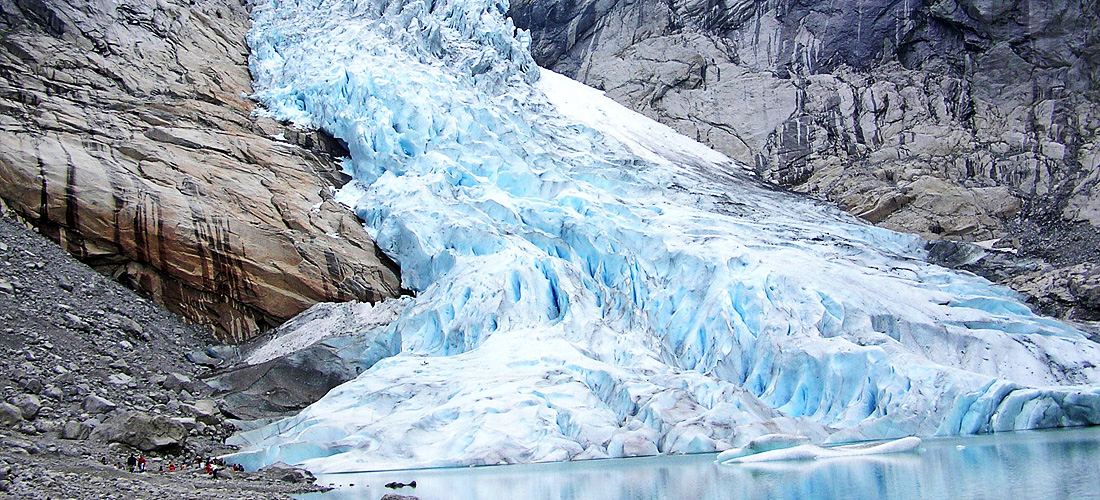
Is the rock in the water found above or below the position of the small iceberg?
below

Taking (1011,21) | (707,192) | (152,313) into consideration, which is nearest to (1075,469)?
(707,192)

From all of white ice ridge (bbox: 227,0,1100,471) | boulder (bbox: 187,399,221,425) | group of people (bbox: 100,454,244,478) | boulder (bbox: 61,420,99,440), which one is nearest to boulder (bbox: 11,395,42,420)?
boulder (bbox: 61,420,99,440)

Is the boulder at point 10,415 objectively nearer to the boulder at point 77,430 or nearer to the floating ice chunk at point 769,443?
the boulder at point 77,430

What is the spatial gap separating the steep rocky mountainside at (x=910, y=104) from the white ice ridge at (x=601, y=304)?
137 cm

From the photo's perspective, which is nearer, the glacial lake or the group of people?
the glacial lake

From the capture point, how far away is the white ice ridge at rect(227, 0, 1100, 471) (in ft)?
38.5

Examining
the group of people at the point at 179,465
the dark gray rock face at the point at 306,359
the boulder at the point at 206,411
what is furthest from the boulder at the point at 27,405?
the dark gray rock face at the point at 306,359

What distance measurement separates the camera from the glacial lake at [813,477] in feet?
23.4

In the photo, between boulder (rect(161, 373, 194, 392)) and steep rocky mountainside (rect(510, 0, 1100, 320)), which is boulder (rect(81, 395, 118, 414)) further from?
steep rocky mountainside (rect(510, 0, 1100, 320))

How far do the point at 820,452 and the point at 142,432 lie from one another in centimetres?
837

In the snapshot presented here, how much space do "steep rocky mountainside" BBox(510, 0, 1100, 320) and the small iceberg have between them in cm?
555

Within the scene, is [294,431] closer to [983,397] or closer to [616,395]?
[616,395]

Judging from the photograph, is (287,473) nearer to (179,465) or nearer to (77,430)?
(179,465)

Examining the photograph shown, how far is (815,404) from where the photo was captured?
1277 cm
